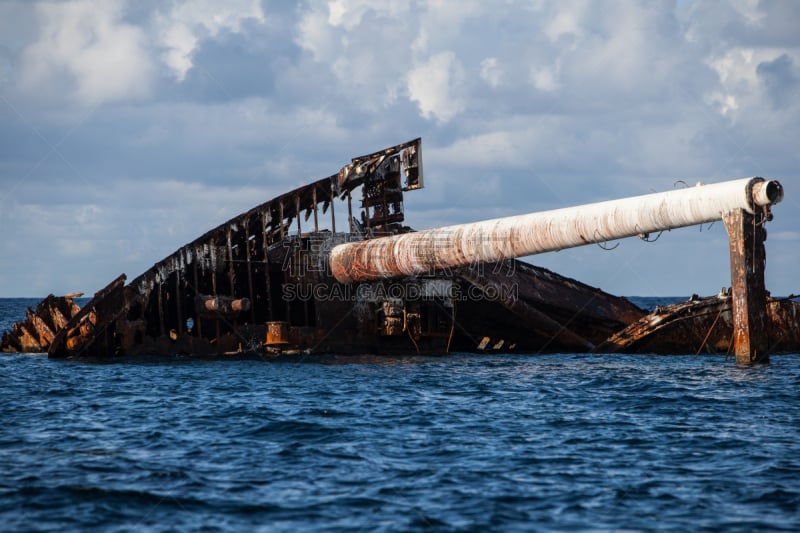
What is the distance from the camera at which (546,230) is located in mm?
19984

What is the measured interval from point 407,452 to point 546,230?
925 cm

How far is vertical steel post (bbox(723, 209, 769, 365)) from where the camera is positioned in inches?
710

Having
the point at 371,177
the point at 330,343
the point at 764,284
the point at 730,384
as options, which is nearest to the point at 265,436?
the point at 730,384

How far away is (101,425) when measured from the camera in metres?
14.6

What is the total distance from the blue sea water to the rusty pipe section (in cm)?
320

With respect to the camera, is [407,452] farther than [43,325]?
No

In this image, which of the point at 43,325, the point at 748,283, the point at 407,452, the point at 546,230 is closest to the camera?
the point at 407,452

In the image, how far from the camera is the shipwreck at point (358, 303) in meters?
25.2

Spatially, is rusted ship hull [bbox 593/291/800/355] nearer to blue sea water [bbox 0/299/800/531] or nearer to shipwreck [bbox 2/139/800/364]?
shipwreck [bbox 2/139/800/364]

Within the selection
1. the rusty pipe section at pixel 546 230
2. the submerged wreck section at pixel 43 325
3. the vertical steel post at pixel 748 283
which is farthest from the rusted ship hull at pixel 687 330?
the submerged wreck section at pixel 43 325

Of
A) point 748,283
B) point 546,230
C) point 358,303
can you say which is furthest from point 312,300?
point 748,283

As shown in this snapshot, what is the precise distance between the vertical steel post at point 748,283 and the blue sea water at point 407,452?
24.9 inches

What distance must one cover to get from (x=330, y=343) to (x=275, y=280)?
289cm

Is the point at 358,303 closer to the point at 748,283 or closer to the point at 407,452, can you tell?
the point at 748,283
